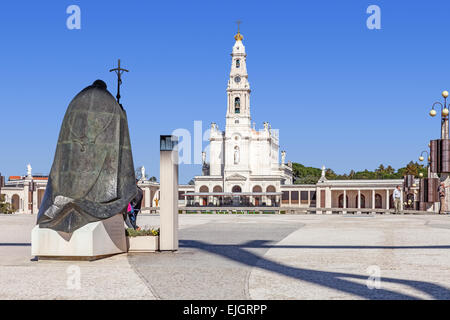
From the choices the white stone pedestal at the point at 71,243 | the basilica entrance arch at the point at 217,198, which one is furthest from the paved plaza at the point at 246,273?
Result: the basilica entrance arch at the point at 217,198

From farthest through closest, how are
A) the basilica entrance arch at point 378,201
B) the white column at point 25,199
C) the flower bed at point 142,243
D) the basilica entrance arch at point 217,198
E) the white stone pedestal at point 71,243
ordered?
1. the basilica entrance arch at point 378,201
2. the basilica entrance arch at point 217,198
3. the white column at point 25,199
4. the flower bed at point 142,243
5. the white stone pedestal at point 71,243

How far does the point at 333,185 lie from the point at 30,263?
276ft

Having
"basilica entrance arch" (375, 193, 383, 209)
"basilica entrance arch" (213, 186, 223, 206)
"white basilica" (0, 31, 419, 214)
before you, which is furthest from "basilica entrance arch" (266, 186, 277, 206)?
"basilica entrance arch" (375, 193, 383, 209)

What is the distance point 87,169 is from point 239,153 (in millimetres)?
88042

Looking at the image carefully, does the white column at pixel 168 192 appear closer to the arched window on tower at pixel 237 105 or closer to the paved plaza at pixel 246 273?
the paved plaza at pixel 246 273

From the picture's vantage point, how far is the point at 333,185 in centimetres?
9162

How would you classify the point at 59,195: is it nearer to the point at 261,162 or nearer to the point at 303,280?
the point at 303,280

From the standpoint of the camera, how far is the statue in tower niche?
1031 cm

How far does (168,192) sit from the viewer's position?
11.8 metres

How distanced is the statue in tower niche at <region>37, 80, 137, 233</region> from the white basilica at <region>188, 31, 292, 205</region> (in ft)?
269

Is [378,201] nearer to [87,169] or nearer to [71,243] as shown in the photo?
[87,169]

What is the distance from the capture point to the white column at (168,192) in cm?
1183

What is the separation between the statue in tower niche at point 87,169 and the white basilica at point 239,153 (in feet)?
269
